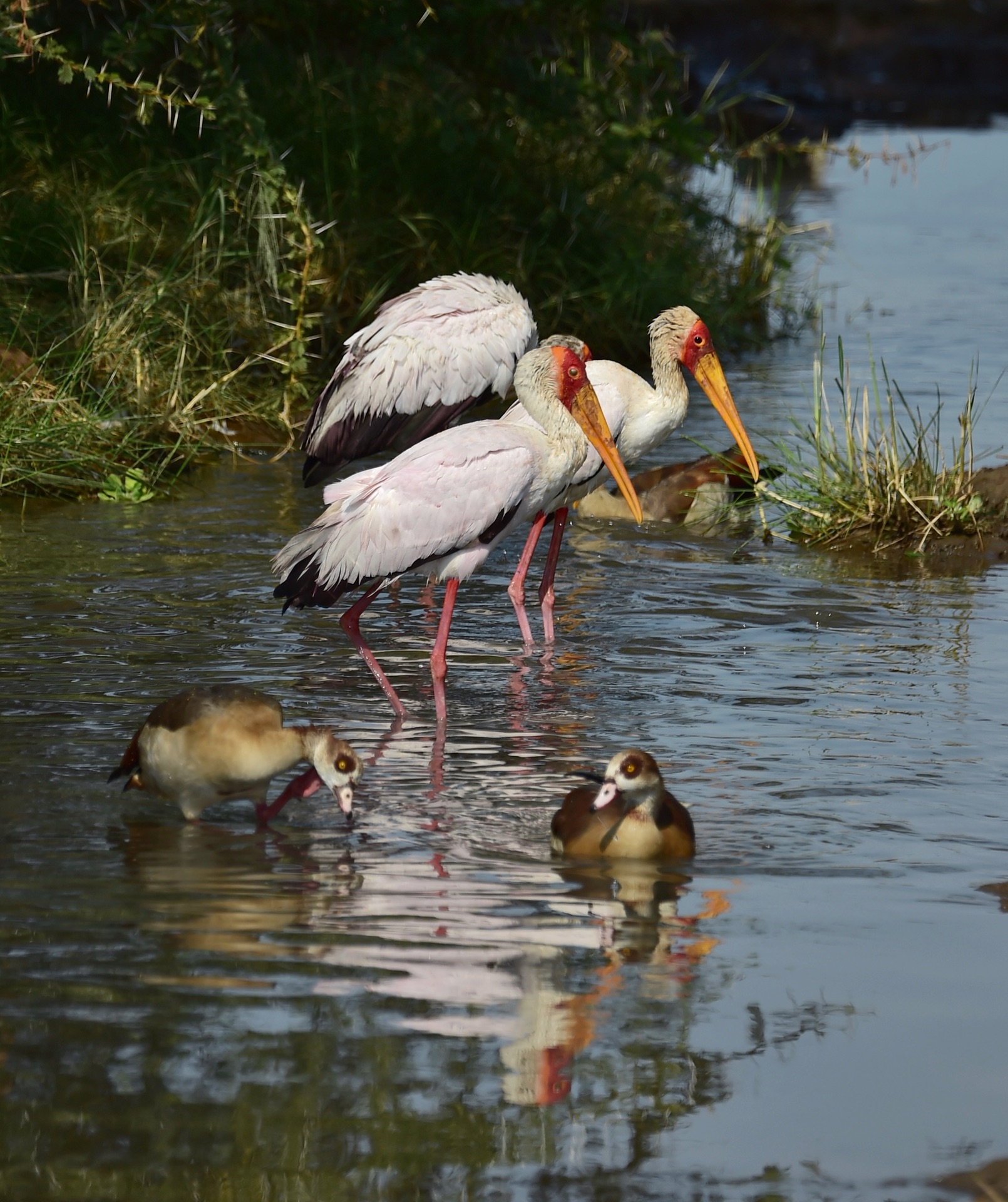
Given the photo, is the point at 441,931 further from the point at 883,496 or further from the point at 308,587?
the point at 883,496

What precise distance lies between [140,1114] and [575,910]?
4.52 ft

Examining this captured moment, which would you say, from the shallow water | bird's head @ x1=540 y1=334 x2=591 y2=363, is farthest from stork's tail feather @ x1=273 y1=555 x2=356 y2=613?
bird's head @ x1=540 y1=334 x2=591 y2=363

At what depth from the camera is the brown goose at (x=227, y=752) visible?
5129 millimetres

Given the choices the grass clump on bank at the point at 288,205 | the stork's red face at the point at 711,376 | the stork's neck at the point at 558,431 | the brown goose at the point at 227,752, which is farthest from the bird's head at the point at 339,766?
the grass clump on bank at the point at 288,205

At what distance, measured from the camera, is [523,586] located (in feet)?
27.2

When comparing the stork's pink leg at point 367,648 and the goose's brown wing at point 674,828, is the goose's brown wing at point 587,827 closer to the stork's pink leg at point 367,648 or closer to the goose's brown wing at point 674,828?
the goose's brown wing at point 674,828

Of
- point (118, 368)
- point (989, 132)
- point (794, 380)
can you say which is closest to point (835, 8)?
point (989, 132)

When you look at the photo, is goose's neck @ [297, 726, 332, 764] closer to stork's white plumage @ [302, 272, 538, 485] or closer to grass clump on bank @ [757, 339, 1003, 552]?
stork's white plumage @ [302, 272, 538, 485]

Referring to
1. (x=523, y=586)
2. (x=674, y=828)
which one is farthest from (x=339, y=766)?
(x=523, y=586)

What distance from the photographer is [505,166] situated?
1362 cm

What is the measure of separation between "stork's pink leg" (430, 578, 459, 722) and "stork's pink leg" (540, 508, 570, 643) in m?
0.87

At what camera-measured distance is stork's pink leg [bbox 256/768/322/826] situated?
5.36 m

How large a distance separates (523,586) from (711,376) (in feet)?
5.26

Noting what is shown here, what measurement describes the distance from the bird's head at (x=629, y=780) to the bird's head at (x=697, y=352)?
4.09 m
